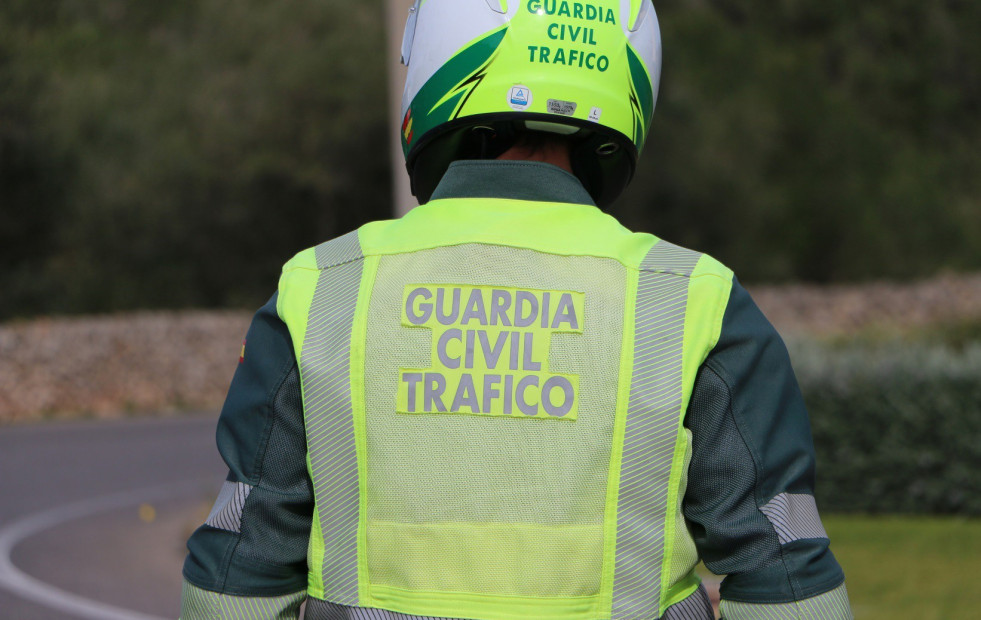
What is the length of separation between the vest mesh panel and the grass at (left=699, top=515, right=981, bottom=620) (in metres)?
5.09

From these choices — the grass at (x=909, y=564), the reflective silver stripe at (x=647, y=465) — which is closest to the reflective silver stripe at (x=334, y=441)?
the reflective silver stripe at (x=647, y=465)

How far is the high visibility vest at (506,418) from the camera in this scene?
62.9 inches

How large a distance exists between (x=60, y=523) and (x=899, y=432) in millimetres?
7030

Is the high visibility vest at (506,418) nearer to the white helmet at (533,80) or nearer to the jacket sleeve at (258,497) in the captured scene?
the jacket sleeve at (258,497)

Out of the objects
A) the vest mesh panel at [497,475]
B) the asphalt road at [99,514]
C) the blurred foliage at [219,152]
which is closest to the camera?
the vest mesh panel at [497,475]

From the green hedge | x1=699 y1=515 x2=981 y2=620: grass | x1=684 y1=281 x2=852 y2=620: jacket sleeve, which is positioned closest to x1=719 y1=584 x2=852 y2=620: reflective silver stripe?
x1=684 y1=281 x2=852 y2=620: jacket sleeve

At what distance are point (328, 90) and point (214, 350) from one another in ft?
36.3

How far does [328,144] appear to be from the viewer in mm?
31156

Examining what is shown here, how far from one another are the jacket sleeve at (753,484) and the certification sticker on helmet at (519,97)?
0.45 m

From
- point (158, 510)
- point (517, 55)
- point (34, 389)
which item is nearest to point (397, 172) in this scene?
point (517, 55)

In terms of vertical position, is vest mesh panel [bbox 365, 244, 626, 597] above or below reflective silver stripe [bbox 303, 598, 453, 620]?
above

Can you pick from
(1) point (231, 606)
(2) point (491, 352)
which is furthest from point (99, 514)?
(2) point (491, 352)

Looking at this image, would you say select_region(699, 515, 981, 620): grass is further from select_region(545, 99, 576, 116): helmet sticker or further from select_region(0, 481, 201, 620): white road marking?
select_region(545, 99, 576, 116): helmet sticker

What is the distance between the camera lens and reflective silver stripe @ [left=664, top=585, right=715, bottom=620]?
5.45 ft
